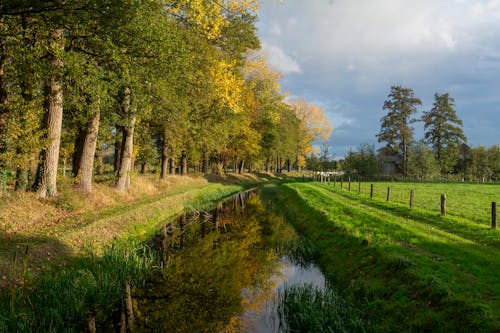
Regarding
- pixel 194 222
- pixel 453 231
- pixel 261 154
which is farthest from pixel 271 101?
pixel 453 231

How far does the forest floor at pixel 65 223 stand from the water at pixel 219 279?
6.20 ft

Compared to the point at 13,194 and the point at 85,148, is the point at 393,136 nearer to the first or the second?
the point at 85,148

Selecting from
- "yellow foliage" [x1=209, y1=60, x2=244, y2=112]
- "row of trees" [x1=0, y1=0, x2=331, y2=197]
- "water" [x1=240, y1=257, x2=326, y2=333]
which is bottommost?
"water" [x1=240, y1=257, x2=326, y2=333]

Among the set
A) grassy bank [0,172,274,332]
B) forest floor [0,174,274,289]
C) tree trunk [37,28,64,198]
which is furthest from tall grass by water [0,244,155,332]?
tree trunk [37,28,64,198]

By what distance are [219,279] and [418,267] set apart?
6309 millimetres

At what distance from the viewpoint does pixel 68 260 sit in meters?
11.1

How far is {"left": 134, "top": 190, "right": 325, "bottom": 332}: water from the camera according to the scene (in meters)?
8.96

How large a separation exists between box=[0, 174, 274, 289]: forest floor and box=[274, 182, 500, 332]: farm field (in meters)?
8.70

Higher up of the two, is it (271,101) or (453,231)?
(271,101)

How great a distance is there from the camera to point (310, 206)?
25.2 meters

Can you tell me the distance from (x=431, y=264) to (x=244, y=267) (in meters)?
6.45

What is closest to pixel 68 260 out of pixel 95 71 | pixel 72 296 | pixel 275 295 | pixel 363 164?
pixel 72 296

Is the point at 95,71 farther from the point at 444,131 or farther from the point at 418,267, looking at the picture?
the point at 444,131

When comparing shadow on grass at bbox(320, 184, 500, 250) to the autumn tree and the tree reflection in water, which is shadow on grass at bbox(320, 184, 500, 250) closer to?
the tree reflection in water
